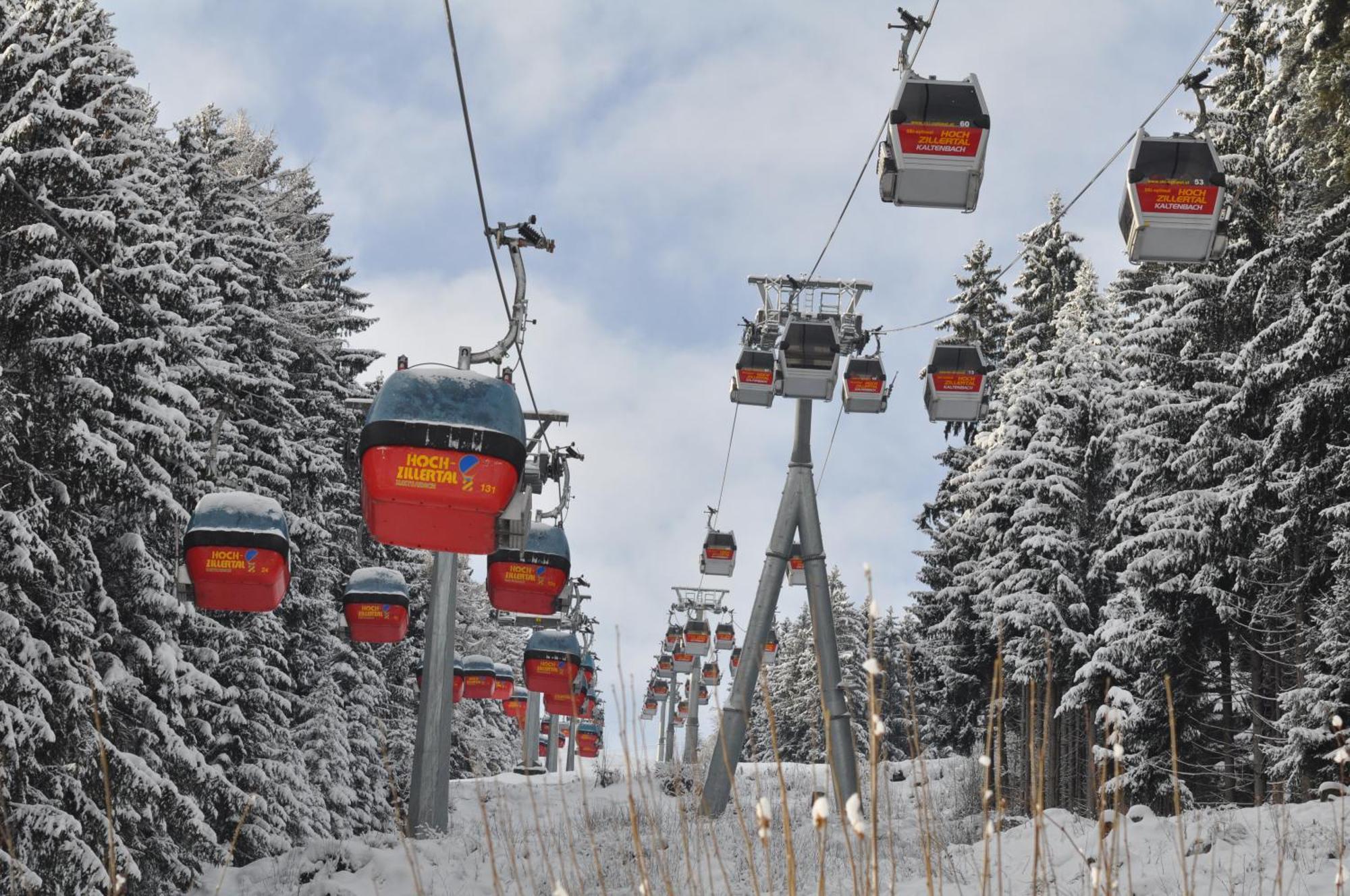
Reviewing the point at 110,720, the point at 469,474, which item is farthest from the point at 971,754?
the point at 469,474

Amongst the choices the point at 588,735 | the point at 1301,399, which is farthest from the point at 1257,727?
the point at 588,735

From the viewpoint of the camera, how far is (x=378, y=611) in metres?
17.9

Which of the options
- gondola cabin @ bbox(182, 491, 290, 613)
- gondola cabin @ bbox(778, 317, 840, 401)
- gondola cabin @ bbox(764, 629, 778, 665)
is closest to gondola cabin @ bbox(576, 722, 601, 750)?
gondola cabin @ bbox(764, 629, 778, 665)

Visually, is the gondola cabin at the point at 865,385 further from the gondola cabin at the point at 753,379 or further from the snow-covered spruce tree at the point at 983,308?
the snow-covered spruce tree at the point at 983,308

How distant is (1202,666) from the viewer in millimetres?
21188

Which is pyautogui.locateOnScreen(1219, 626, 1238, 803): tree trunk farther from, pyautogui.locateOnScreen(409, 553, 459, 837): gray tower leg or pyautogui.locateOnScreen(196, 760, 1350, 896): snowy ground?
pyautogui.locateOnScreen(409, 553, 459, 837): gray tower leg

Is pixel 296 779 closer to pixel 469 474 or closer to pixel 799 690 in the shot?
pixel 469 474

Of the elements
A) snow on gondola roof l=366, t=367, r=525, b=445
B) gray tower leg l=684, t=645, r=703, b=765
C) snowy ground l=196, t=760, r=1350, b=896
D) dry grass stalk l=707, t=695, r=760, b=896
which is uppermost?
snow on gondola roof l=366, t=367, r=525, b=445

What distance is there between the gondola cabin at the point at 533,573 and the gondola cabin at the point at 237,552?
295 centimetres

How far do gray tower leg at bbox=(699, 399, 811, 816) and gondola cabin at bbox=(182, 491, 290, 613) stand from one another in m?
5.37

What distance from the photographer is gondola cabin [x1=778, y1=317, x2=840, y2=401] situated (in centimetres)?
1630

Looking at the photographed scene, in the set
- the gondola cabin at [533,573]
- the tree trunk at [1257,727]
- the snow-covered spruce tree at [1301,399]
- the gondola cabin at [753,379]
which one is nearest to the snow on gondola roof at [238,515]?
the gondola cabin at [533,573]

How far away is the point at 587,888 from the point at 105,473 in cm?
689

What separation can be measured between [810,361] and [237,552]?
8066 millimetres
